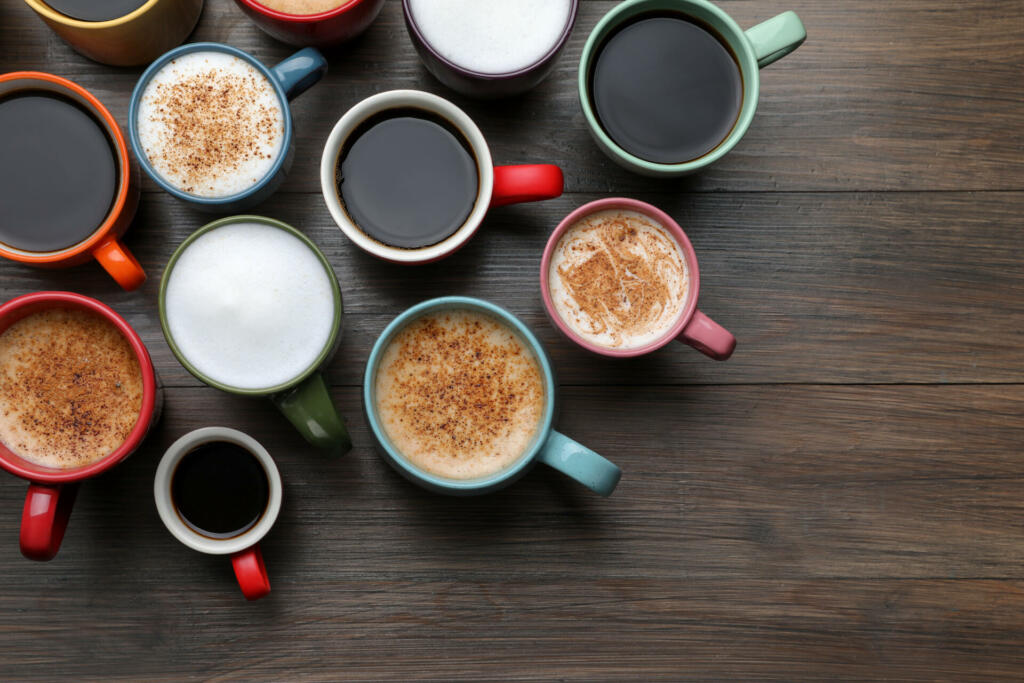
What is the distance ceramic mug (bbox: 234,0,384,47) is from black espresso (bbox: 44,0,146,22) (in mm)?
139

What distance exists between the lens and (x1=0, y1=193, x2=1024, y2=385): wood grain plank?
947 mm

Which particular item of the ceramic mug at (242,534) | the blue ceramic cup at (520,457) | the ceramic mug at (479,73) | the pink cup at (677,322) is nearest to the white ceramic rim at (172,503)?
the ceramic mug at (242,534)

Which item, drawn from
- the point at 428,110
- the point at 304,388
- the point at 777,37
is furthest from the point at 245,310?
the point at 777,37

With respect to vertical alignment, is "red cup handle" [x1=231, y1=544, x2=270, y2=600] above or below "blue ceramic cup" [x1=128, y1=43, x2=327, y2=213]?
below

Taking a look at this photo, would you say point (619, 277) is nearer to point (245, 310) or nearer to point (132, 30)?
point (245, 310)

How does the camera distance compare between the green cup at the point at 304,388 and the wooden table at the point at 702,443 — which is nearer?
the green cup at the point at 304,388

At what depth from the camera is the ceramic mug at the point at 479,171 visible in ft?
2.79

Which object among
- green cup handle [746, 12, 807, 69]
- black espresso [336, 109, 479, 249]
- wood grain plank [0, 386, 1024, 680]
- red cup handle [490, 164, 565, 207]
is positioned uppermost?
green cup handle [746, 12, 807, 69]

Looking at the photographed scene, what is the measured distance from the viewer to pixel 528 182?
0.85 m

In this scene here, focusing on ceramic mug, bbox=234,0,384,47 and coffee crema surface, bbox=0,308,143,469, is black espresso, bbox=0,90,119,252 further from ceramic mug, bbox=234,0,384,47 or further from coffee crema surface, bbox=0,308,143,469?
ceramic mug, bbox=234,0,384,47

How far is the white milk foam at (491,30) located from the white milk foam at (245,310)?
0.30 m

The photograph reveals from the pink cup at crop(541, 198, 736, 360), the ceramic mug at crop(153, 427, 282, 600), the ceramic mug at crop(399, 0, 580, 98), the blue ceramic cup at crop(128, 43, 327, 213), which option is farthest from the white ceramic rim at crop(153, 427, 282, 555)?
the ceramic mug at crop(399, 0, 580, 98)

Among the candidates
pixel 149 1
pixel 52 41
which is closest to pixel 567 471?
pixel 149 1

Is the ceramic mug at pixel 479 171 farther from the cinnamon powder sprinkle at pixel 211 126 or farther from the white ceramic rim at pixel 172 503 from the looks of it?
the white ceramic rim at pixel 172 503
